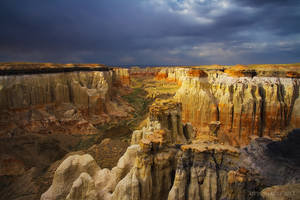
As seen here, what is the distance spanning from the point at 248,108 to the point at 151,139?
62.1 ft

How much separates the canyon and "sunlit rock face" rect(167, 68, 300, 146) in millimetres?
113

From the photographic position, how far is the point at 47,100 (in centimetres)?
3083

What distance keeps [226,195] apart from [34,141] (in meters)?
24.0

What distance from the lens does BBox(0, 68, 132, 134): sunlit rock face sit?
26750mm

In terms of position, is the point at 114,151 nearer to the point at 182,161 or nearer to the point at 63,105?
the point at 182,161

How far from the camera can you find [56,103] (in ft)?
105

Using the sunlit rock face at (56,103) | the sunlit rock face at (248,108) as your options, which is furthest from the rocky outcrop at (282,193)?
the sunlit rock face at (56,103)

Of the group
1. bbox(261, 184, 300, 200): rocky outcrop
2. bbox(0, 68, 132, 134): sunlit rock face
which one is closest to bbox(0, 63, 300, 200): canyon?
bbox(261, 184, 300, 200): rocky outcrop

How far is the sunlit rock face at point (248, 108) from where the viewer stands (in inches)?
914

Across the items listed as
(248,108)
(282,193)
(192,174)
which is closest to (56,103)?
(248,108)

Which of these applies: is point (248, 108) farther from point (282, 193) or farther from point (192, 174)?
point (282, 193)

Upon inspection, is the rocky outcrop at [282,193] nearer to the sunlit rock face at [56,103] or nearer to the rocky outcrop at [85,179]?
the rocky outcrop at [85,179]

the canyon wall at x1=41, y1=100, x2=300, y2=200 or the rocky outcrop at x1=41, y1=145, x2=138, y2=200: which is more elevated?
the canyon wall at x1=41, y1=100, x2=300, y2=200

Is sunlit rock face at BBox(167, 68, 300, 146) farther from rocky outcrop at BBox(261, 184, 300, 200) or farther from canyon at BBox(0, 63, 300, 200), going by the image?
rocky outcrop at BBox(261, 184, 300, 200)
